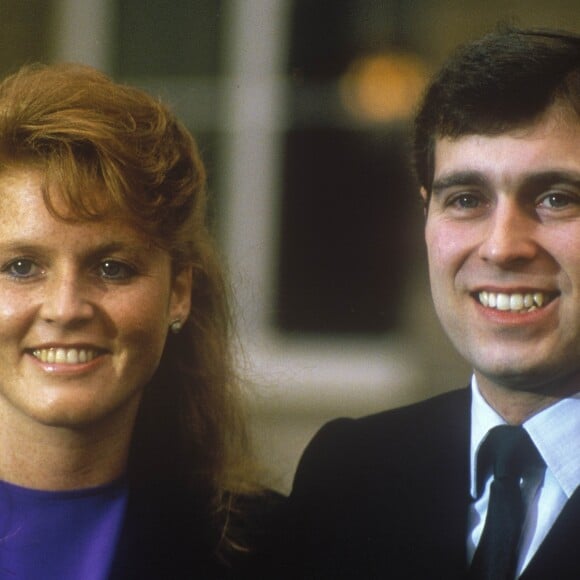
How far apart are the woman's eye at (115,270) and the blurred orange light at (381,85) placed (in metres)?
0.50

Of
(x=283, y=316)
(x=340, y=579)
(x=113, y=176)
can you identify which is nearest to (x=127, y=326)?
(x=113, y=176)

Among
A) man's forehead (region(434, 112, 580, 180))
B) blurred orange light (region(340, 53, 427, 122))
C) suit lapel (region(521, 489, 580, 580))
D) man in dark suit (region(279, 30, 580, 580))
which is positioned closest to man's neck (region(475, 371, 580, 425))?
man in dark suit (region(279, 30, 580, 580))

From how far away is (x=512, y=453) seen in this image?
111 centimetres

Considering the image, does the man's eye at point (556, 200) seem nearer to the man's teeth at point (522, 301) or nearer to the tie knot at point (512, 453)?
the man's teeth at point (522, 301)

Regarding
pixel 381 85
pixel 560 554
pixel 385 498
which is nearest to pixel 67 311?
pixel 385 498

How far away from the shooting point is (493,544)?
3.58 ft

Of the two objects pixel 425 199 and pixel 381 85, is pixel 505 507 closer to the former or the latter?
pixel 425 199

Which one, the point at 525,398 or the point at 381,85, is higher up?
the point at 381,85

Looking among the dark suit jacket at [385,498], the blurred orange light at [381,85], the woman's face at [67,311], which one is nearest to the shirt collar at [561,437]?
the dark suit jacket at [385,498]

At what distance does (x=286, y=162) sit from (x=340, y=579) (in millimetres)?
1111

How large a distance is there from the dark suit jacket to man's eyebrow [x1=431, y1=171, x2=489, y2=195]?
227 millimetres

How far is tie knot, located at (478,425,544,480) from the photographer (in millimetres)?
1101

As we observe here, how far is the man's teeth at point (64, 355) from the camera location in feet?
3.78

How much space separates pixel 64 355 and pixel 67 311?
5cm
